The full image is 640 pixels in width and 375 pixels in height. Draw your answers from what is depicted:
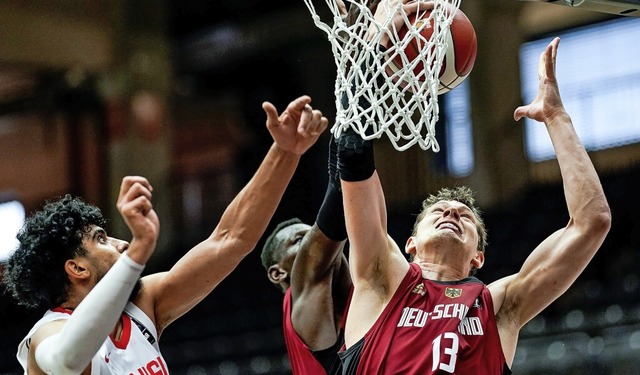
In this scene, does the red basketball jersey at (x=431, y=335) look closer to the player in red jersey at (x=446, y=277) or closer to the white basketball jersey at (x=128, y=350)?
the player in red jersey at (x=446, y=277)

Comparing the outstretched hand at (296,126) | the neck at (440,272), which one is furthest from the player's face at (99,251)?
the neck at (440,272)

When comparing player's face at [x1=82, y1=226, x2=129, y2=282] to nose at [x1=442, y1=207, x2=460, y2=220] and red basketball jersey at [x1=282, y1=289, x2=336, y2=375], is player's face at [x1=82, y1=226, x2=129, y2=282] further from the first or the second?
nose at [x1=442, y1=207, x2=460, y2=220]

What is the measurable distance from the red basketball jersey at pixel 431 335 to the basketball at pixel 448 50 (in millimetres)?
694

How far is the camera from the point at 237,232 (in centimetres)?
343

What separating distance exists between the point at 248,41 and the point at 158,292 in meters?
7.49

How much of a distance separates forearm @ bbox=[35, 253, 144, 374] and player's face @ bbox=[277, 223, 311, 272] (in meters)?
1.67

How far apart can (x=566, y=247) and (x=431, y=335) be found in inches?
24.5

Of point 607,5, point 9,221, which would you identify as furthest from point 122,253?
point 9,221

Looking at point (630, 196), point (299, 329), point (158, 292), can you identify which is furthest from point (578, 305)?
point (158, 292)

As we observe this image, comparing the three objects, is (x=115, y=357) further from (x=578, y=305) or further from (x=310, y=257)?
(x=578, y=305)

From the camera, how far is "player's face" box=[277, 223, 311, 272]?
445 centimetres

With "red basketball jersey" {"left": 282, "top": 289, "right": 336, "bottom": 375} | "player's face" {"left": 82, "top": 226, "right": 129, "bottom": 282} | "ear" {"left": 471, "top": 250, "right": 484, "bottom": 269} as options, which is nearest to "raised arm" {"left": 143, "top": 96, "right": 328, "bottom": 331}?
"player's face" {"left": 82, "top": 226, "right": 129, "bottom": 282}

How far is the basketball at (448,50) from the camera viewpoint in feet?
11.8

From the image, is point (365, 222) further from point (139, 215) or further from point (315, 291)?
point (139, 215)
